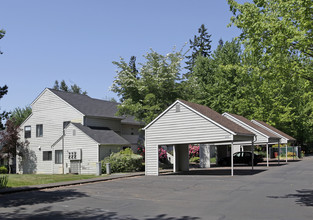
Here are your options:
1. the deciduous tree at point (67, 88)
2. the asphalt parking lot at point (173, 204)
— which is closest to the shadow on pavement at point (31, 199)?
the asphalt parking lot at point (173, 204)

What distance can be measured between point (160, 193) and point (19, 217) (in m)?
6.93

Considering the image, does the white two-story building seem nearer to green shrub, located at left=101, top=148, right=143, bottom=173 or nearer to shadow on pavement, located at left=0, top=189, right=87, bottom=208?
green shrub, located at left=101, top=148, right=143, bottom=173

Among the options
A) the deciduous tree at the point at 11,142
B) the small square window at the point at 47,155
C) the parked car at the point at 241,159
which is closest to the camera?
the small square window at the point at 47,155

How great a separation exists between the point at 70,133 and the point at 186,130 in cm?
1357

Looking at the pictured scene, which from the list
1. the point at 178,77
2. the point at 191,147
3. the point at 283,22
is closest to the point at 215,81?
the point at 191,147

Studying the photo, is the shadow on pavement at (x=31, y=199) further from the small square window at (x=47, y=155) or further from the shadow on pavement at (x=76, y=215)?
the small square window at (x=47, y=155)

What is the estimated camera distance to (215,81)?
55781 mm

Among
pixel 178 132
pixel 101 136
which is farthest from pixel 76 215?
pixel 101 136

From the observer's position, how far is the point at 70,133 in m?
34.8

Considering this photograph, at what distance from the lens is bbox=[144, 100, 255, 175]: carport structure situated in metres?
25.1

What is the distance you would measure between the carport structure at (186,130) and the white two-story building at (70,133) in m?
6.47

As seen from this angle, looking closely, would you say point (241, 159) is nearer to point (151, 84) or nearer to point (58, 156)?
point (151, 84)

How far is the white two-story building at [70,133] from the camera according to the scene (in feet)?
111

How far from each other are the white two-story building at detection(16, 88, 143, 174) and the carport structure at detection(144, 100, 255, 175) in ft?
21.2
